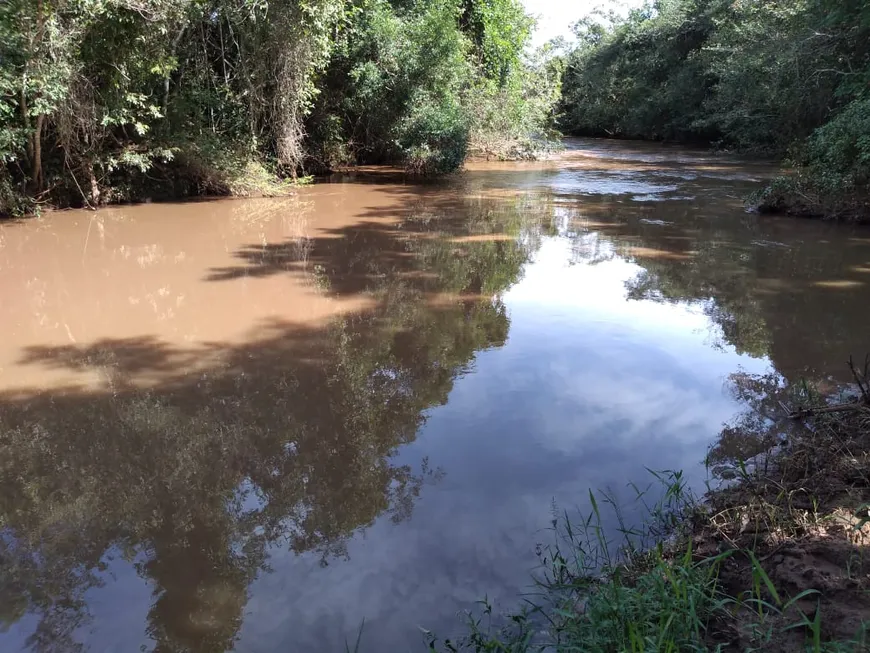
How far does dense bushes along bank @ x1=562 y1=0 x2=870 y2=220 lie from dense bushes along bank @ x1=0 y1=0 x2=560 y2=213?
24.5 ft

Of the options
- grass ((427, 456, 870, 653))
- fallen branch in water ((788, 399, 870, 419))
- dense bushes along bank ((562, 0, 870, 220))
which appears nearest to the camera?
grass ((427, 456, 870, 653))

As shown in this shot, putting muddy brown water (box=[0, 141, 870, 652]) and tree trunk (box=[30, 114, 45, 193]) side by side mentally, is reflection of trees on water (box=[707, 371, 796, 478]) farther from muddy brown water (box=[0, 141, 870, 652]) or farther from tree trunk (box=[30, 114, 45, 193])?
tree trunk (box=[30, 114, 45, 193])

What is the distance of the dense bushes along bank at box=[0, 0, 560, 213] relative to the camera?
1030cm

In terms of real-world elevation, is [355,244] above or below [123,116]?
below

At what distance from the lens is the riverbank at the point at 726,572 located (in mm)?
2348

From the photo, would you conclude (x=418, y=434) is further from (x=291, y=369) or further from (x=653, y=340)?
(x=653, y=340)

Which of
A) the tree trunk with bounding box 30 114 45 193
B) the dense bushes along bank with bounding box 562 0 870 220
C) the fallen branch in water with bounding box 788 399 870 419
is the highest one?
the dense bushes along bank with bounding box 562 0 870 220

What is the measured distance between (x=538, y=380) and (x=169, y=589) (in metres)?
3.14

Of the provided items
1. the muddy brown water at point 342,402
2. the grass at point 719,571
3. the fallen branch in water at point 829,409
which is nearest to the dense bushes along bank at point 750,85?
the muddy brown water at point 342,402

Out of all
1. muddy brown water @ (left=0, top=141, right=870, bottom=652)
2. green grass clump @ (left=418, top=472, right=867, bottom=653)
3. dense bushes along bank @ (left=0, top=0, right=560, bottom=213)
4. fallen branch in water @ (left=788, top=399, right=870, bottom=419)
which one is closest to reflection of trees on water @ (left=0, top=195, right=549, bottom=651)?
muddy brown water @ (left=0, top=141, right=870, bottom=652)

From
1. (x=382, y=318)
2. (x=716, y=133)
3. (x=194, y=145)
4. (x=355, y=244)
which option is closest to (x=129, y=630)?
(x=382, y=318)

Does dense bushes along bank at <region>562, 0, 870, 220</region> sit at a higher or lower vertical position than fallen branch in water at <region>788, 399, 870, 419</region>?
higher

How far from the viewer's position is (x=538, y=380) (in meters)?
5.27

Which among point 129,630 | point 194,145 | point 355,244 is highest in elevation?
point 194,145
